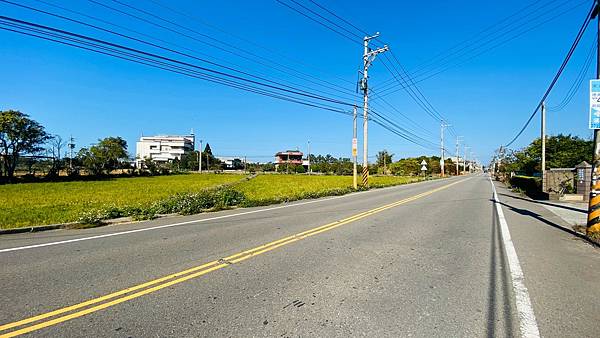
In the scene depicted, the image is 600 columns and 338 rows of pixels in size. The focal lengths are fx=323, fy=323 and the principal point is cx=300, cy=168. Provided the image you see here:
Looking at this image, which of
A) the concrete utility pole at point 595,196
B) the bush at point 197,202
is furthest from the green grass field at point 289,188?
the concrete utility pole at point 595,196

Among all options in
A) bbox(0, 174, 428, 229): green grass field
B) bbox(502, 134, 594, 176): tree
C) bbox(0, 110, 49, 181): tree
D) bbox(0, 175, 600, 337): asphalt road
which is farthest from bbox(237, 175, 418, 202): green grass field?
bbox(0, 110, 49, 181): tree

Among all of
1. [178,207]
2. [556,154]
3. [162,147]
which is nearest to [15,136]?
[178,207]

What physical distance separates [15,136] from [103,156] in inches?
635

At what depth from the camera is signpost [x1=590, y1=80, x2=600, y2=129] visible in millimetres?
8729

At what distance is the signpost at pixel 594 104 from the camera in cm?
873

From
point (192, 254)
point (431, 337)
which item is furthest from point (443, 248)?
point (192, 254)

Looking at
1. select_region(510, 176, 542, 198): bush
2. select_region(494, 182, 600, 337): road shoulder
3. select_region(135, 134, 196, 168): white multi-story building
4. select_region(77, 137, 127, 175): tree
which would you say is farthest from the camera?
select_region(135, 134, 196, 168): white multi-story building

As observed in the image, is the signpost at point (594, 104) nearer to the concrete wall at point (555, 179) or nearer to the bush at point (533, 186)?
the bush at point (533, 186)

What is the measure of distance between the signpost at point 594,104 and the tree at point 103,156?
213 feet

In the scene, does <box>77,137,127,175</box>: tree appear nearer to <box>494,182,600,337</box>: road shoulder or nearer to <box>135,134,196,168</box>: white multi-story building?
<box>494,182,600,337</box>: road shoulder

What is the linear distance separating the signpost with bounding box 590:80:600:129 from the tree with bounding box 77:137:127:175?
213 ft

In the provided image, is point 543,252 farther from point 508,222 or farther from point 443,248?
point 508,222

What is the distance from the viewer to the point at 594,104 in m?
8.79

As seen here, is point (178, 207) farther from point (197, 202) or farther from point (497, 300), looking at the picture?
point (497, 300)
